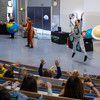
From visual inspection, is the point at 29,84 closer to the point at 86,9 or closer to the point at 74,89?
the point at 74,89

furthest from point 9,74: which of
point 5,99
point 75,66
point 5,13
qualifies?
point 5,13

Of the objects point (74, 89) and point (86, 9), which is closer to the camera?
point (74, 89)

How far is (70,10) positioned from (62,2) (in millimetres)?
1081

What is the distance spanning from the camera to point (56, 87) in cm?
329

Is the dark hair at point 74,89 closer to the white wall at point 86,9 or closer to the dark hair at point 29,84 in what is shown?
the dark hair at point 29,84

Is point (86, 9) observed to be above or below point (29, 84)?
above

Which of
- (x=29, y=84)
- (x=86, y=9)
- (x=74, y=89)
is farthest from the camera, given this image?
(x=86, y=9)

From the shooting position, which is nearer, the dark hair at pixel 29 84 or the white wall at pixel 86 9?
the dark hair at pixel 29 84

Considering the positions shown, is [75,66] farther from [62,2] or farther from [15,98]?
[62,2]

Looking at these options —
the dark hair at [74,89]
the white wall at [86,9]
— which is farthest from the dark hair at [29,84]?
the white wall at [86,9]

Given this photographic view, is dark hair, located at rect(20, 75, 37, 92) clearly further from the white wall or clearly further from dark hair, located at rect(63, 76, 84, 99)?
the white wall

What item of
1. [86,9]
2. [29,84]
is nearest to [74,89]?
[29,84]

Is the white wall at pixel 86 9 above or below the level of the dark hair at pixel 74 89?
above

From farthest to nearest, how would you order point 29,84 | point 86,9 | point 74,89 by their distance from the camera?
point 86,9
point 29,84
point 74,89
